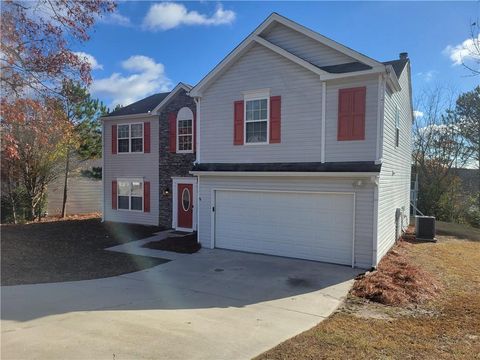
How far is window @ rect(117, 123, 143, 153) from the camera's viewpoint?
16.5 meters

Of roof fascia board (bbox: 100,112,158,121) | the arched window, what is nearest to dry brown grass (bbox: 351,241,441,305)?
the arched window

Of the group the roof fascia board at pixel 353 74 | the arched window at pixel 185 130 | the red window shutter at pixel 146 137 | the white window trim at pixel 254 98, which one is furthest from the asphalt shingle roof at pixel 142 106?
the roof fascia board at pixel 353 74

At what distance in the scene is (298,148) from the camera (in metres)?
10.3

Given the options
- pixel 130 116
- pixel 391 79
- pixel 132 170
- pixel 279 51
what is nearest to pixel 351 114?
pixel 391 79

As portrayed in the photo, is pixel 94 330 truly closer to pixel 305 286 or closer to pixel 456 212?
pixel 305 286

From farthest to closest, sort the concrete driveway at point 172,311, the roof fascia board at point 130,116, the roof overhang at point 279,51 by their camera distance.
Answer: the roof fascia board at point 130,116 < the roof overhang at point 279,51 < the concrete driveway at point 172,311

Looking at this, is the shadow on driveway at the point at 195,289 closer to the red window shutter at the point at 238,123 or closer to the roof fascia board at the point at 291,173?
the roof fascia board at the point at 291,173

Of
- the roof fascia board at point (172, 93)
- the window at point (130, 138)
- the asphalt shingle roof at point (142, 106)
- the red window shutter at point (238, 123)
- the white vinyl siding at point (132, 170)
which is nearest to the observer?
the red window shutter at point (238, 123)

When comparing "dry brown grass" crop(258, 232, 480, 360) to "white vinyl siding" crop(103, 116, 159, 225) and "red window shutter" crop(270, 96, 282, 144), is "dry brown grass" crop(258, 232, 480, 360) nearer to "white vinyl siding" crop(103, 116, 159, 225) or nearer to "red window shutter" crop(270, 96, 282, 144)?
"red window shutter" crop(270, 96, 282, 144)

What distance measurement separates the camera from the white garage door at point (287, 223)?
973cm

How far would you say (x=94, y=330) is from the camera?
16.3 ft

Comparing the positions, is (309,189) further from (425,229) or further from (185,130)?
(425,229)

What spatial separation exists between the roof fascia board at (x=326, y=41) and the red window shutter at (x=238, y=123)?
2824 millimetres

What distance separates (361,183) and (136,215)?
36.6 feet
